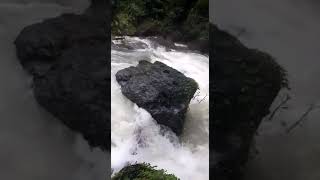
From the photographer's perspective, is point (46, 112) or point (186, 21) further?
point (186, 21)

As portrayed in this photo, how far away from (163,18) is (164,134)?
0.73 meters

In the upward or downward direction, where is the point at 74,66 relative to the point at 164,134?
upward

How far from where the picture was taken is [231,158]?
2.78m

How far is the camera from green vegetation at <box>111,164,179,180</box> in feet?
9.18

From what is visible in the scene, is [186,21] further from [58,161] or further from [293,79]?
[58,161]

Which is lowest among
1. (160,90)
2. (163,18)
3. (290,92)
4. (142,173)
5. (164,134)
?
(142,173)

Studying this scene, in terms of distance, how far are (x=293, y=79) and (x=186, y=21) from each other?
74cm

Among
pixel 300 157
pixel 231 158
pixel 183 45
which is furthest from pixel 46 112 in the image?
pixel 300 157

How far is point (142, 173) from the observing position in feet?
9.28

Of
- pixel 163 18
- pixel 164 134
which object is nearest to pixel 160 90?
pixel 164 134

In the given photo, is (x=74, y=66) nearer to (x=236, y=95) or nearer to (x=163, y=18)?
(x=163, y=18)

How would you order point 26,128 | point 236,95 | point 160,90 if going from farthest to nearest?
point 160,90, point 236,95, point 26,128

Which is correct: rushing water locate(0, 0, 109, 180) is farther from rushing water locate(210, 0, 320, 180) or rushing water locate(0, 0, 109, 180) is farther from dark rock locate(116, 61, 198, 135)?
rushing water locate(210, 0, 320, 180)

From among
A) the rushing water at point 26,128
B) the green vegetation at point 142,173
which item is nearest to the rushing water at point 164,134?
the green vegetation at point 142,173
